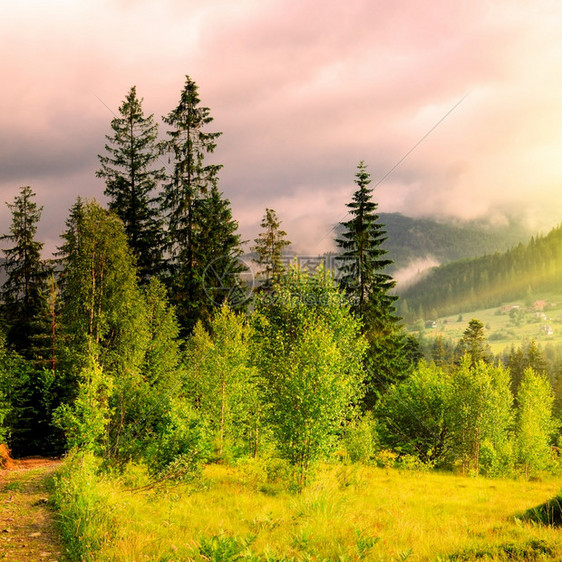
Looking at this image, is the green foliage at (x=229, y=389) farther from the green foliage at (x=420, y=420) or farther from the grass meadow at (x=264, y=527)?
the green foliage at (x=420, y=420)

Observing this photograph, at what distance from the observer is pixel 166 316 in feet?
109

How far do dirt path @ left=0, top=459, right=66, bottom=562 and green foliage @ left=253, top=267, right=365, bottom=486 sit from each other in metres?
9.64

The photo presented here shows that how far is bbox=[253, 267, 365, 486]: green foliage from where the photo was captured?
18859 mm

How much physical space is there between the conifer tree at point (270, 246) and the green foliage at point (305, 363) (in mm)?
Result: 21212

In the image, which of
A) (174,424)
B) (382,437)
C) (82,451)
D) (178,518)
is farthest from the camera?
(382,437)

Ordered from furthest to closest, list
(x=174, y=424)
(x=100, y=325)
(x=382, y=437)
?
(x=382, y=437) → (x=100, y=325) → (x=174, y=424)

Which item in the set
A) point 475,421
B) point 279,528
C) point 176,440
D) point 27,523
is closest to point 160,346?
point 176,440

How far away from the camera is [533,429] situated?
4709 cm

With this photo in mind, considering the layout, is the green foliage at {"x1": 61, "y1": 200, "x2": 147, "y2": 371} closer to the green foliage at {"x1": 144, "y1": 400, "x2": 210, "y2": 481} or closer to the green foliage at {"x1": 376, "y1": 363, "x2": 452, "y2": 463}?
the green foliage at {"x1": 144, "y1": 400, "x2": 210, "y2": 481}

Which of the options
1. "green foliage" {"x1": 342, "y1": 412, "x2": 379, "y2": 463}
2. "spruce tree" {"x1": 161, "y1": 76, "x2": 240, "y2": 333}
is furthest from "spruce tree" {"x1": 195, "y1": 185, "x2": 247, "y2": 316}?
"green foliage" {"x1": 342, "y1": 412, "x2": 379, "y2": 463}

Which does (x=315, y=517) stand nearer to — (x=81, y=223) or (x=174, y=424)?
(x=174, y=424)

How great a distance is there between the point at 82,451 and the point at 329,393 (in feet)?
32.6

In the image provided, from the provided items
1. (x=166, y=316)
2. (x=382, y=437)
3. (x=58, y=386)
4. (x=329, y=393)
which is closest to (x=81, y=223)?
(x=166, y=316)

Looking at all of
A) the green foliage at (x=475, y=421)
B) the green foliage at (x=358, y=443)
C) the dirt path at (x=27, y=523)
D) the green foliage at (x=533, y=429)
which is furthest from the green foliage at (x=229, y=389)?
the green foliage at (x=533, y=429)
